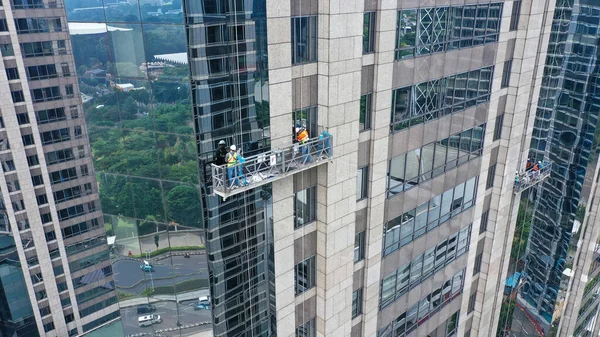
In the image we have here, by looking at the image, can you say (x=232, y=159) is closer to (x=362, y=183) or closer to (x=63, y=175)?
(x=362, y=183)

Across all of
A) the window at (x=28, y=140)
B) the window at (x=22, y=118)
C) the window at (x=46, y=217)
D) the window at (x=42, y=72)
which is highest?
the window at (x=42, y=72)

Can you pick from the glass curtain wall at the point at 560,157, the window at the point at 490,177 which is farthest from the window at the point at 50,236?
the glass curtain wall at the point at 560,157

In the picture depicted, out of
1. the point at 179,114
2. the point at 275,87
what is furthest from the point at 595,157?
the point at 179,114

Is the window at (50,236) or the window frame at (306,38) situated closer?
the window frame at (306,38)

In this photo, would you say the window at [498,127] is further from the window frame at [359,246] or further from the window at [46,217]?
A: the window at [46,217]

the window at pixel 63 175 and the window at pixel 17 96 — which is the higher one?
the window at pixel 17 96

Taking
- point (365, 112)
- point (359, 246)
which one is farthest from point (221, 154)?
point (359, 246)
